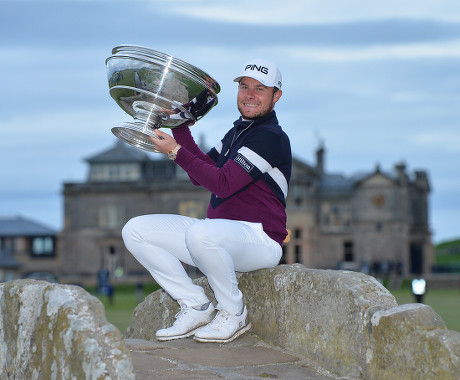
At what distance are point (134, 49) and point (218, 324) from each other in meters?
1.97

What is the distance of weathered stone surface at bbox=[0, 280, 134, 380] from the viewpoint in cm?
402

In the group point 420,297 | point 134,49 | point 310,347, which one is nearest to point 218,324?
point 310,347

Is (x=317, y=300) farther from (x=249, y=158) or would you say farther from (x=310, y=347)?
(x=249, y=158)

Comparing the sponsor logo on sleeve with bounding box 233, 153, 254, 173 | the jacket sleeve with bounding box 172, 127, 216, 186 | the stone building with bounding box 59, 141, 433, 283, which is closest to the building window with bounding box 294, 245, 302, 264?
the stone building with bounding box 59, 141, 433, 283

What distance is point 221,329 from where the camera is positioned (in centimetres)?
559

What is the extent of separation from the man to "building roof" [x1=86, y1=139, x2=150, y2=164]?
60767mm

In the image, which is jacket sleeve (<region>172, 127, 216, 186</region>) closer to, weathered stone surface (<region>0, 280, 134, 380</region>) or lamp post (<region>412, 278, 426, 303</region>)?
weathered stone surface (<region>0, 280, 134, 380</region>)

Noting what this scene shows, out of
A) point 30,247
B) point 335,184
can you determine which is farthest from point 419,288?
point 30,247

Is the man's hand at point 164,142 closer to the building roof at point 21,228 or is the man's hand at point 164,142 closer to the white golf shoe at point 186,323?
the white golf shoe at point 186,323

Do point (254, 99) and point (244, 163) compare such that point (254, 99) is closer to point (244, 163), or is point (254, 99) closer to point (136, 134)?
point (244, 163)

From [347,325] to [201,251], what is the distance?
3.61ft

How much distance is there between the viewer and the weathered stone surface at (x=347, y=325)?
14.1 feet

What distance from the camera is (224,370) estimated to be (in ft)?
15.8

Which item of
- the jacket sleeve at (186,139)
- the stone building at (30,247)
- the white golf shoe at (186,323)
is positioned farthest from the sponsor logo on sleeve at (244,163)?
the stone building at (30,247)
